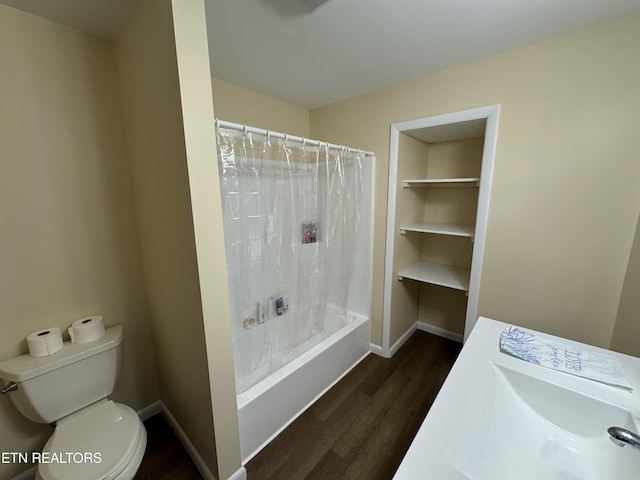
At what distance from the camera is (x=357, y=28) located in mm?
1251

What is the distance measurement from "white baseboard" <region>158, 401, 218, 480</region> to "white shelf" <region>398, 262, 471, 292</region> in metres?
1.73

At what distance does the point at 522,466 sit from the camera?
0.76 metres

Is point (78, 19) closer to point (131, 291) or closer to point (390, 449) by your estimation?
point (131, 291)

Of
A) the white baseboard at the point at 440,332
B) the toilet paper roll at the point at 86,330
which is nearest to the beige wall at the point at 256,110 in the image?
the toilet paper roll at the point at 86,330

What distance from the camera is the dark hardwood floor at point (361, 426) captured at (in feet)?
4.42

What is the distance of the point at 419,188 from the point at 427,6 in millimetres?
1411

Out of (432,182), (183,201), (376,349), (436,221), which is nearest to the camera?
(183,201)

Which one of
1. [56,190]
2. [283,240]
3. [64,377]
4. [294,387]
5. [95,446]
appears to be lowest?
[294,387]

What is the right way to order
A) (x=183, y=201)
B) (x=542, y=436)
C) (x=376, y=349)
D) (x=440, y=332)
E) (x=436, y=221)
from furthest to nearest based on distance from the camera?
1. (x=440, y=332)
2. (x=436, y=221)
3. (x=376, y=349)
4. (x=183, y=201)
5. (x=542, y=436)

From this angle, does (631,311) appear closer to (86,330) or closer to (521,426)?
Result: (521,426)

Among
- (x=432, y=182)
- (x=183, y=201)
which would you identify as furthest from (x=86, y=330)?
(x=432, y=182)

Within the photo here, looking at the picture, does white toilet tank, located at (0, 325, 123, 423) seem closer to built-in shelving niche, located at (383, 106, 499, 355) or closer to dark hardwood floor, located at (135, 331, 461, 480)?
dark hardwood floor, located at (135, 331, 461, 480)

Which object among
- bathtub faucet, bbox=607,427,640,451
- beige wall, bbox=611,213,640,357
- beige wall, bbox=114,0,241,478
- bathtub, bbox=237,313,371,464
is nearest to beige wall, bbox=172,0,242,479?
beige wall, bbox=114,0,241,478

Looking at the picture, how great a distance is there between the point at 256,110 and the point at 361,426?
7.77 ft
